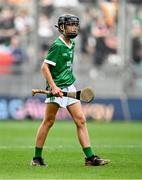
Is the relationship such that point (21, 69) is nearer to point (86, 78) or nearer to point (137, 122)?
point (86, 78)

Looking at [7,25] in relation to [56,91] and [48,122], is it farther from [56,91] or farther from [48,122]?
[56,91]

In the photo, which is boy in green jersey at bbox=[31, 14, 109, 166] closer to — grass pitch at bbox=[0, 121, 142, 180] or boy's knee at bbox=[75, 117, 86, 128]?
boy's knee at bbox=[75, 117, 86, 128]

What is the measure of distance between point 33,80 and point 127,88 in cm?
353

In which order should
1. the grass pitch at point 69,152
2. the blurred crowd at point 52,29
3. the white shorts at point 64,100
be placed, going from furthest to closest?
the blurred crowd at point 52,29
the white shorts at point 64,100
the grass pitch at point 69,152

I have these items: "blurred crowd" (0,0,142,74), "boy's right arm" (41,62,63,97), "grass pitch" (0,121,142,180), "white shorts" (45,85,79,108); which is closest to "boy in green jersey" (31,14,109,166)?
"white shorts" (45,85,79,108)

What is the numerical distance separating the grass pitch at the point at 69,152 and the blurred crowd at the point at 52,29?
4389mm

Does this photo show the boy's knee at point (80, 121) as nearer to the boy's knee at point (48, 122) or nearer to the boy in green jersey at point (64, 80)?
the boy in green jersey at point (64, 80)

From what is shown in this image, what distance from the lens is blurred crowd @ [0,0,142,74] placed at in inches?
1158

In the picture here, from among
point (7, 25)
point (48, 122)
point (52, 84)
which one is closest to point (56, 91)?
point (52, 84)

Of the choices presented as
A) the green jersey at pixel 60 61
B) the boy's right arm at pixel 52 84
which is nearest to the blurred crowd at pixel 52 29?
the green jersey at pixel 60 61

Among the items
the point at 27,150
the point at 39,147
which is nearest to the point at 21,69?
the point at 27,150

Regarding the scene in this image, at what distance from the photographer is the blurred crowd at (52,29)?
29.4 metres

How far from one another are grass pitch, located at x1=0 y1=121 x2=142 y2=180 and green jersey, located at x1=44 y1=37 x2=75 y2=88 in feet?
4.41

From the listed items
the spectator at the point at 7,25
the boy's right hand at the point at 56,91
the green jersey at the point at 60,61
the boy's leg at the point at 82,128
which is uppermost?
the spectator at the point at 7,25
